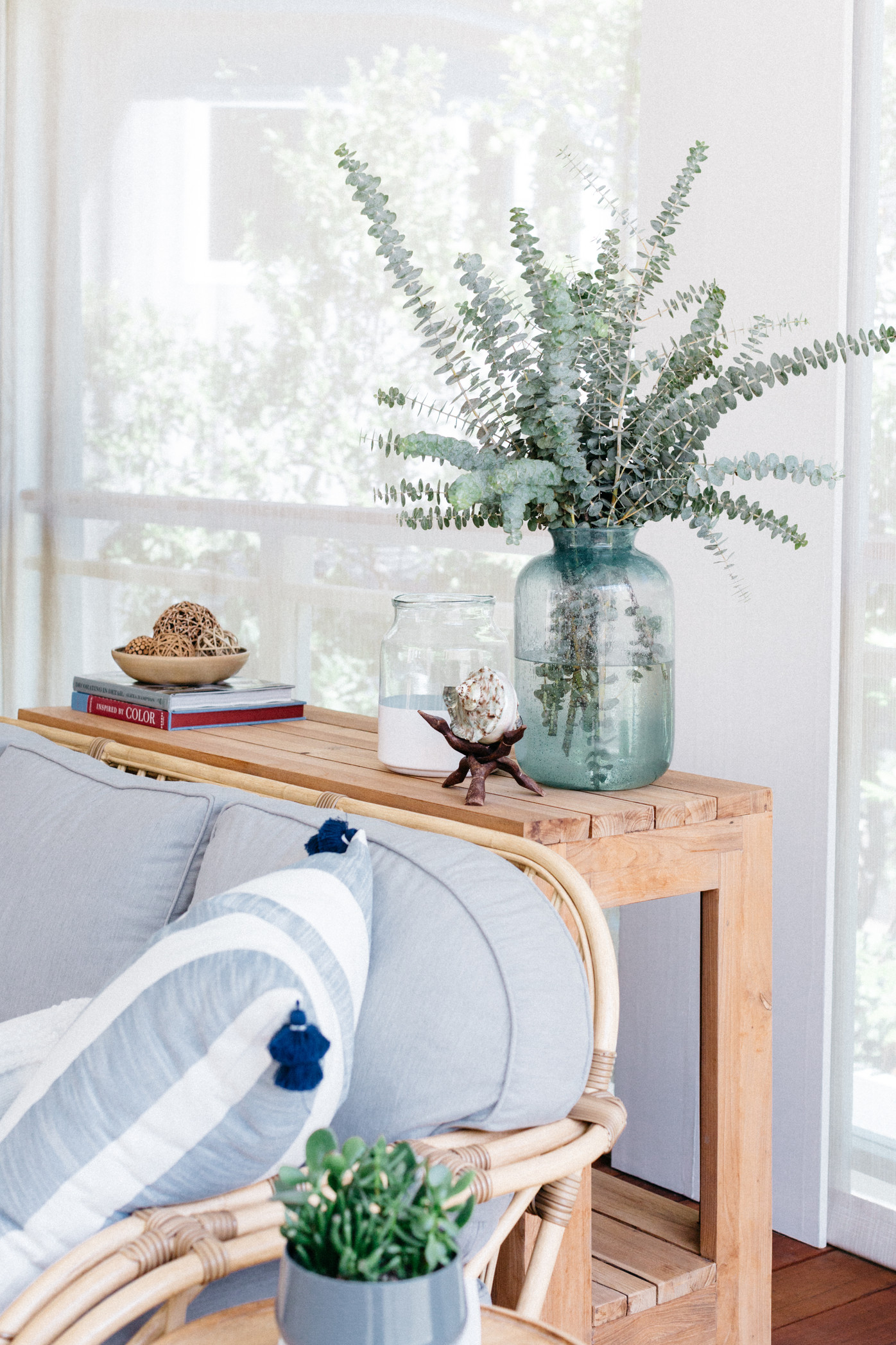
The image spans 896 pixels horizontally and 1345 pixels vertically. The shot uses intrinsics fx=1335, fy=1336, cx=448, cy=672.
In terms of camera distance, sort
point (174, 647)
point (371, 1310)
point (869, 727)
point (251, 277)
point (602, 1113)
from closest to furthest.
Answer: point (371, 1310) → point (602, 1113) → point (869, 727) → point (174, 647) → point (251, 277)

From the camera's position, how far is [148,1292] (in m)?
0.85

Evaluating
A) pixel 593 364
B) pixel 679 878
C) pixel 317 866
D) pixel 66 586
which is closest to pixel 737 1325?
pixel 679 878

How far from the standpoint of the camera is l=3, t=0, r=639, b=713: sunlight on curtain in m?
2.44

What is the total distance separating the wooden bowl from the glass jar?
0.47 m

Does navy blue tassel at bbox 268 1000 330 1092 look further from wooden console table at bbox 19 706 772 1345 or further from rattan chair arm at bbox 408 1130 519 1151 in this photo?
wooden console table at bbox 19 706 772 1345

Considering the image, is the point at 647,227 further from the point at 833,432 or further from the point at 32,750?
Result: the point at 32,750

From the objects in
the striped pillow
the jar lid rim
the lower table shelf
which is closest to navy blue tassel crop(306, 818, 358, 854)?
the striped pillow

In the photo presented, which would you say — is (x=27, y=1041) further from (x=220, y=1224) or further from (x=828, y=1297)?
(x=828, y=1297)

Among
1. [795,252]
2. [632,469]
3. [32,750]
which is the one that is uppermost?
[795,252]

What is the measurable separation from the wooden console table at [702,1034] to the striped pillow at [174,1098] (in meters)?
0.50

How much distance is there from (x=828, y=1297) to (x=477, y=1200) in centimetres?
114

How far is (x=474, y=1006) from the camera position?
1.05 meters

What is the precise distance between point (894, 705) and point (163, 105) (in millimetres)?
2457

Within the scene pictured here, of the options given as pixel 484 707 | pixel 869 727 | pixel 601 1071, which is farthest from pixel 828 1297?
pixel 484 707
